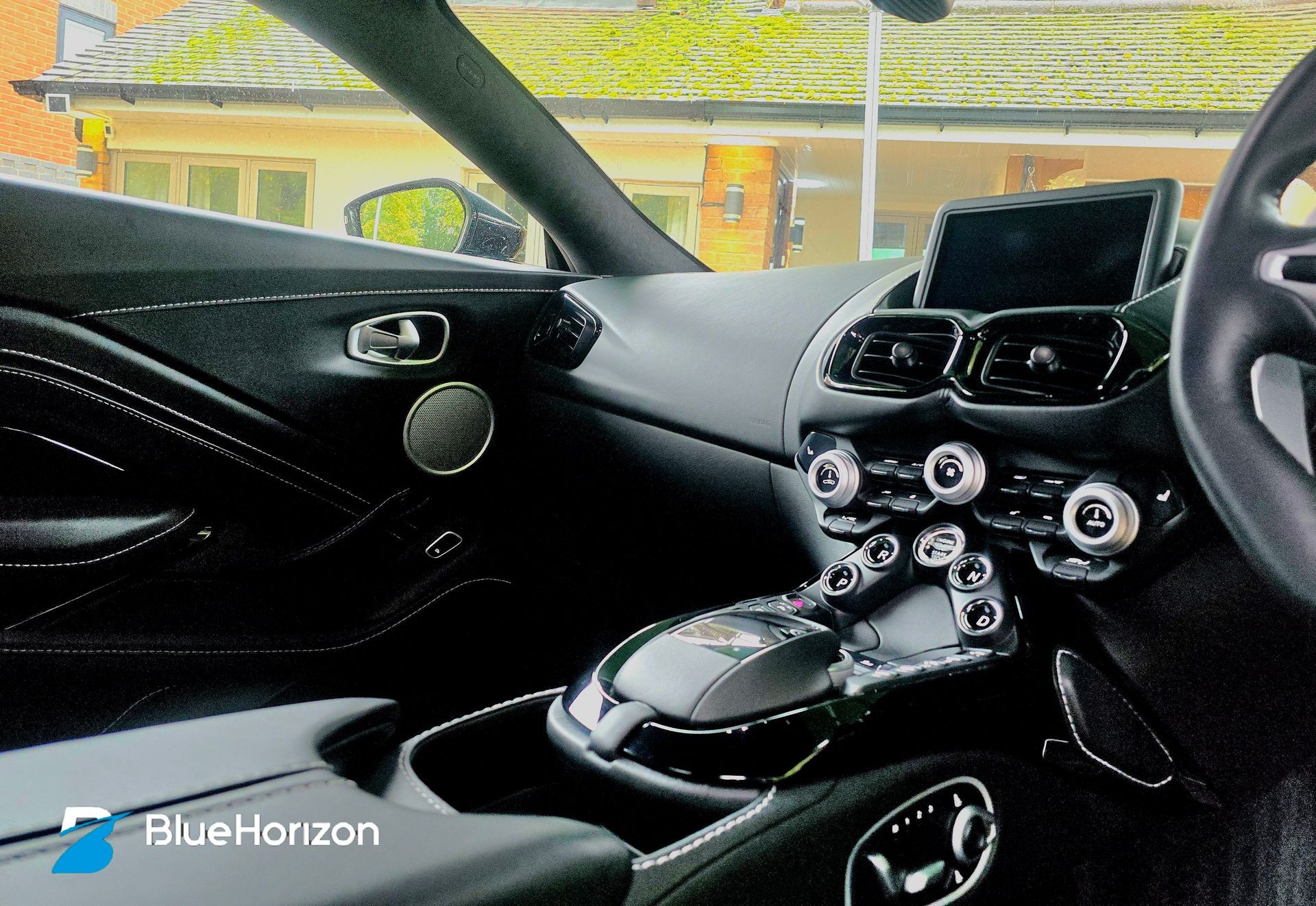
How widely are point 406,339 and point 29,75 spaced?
73 cm

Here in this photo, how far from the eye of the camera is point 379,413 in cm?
185

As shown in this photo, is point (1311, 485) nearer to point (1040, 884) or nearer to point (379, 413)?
point (1040, 884)

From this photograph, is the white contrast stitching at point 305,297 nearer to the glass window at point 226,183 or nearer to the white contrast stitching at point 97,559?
the glass window at point 226,183

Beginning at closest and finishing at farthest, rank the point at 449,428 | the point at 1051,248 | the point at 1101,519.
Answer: the point at 1101,519
the point at 1051,248
the point at 449,428

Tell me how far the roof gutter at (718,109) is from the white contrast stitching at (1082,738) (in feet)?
2.30

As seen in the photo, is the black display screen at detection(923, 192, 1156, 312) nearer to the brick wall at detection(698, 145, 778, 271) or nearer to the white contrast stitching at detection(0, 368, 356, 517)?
the brick wall at detection(698, 145, 778, 271)

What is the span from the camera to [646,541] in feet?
6.31

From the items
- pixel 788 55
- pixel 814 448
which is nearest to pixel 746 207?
pixel 788 55

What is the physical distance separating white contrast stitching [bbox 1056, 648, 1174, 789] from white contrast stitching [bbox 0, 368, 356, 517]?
1230 millimetres

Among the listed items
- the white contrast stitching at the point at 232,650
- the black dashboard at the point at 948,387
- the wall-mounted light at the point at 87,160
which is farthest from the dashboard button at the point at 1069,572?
the wall-mounted light at the point at 87,160

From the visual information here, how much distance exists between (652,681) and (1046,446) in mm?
503

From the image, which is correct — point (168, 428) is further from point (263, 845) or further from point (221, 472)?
point (263, 845)

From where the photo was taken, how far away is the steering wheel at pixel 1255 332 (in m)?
0.71

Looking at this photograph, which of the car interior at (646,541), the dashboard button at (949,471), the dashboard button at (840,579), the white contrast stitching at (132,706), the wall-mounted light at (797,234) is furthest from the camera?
the wall-mounted light at (797,234)
